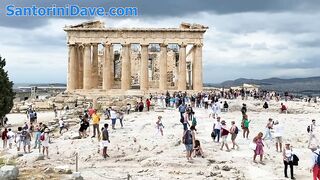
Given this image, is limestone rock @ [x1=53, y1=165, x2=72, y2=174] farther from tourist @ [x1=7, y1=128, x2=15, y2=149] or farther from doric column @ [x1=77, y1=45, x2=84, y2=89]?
doric column @ [x1=77, y1=45, x2=84, y2=89]

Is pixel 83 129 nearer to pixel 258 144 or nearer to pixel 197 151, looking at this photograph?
pixel 197 151

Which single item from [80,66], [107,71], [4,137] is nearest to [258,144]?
[4,137]

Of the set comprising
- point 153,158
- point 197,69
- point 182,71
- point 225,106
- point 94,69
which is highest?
point 94,69

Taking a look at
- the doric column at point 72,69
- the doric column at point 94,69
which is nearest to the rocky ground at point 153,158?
the doric column at point 72,69

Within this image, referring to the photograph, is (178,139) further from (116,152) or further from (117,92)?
(117,92)

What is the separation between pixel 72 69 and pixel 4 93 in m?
16.7

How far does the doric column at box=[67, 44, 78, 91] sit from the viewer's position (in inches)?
2384

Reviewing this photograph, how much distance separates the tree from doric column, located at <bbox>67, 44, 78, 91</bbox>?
45.5ft

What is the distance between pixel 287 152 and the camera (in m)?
20.2

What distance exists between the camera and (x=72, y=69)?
60.8 m

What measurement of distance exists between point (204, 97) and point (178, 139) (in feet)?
62.5

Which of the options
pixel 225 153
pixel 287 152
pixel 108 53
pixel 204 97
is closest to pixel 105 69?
pixel 108 53

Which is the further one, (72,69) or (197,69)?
(72,69)

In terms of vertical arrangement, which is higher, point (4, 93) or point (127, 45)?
point (127, 45)
